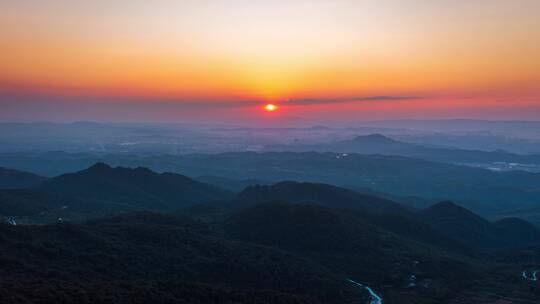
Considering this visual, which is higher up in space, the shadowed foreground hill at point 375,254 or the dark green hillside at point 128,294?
the dark green hillside at point 128,294

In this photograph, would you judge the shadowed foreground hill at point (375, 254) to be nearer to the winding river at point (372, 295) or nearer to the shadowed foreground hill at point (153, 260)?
→ the winding river at point (372, 295)

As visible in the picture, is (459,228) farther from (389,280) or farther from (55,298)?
(55,298)

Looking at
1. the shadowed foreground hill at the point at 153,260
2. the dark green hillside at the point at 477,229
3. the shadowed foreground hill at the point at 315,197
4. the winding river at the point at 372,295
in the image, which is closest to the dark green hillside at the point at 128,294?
the shadowed foreground hill at the point at 153,260

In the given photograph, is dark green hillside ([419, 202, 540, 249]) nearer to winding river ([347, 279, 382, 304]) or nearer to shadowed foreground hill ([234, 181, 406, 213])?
shadowed foreground hill ([234, 181, 406, 213])

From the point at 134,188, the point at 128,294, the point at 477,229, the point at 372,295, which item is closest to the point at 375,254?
the point at 372,295

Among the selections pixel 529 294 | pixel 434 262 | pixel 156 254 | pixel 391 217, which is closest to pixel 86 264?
pixel 156 254
